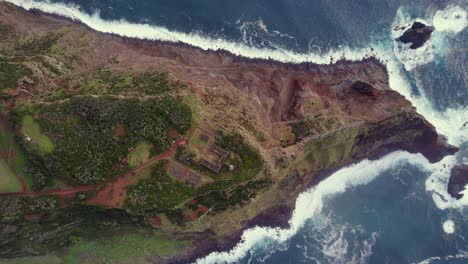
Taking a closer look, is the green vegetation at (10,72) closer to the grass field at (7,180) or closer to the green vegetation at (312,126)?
the grass field at (7,180)

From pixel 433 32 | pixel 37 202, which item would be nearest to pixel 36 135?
pixel 37 202

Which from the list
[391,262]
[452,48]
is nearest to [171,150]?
[391,262]

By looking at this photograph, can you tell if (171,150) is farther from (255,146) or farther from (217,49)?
(217,49)

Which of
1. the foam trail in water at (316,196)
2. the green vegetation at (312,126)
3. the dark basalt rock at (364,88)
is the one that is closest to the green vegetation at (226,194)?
the green vegetation at (312,126)

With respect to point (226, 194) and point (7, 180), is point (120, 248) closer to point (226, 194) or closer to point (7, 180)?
point (226, 194)

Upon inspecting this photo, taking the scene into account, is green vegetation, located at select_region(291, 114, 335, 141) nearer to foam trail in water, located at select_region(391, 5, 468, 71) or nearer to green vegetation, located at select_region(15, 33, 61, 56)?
foam trail in water, located at select_region(391, 5, 468, 71)

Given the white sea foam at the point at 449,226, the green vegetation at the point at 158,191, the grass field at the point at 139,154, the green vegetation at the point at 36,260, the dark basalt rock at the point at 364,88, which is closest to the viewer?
the grass field at the point at 139,154
